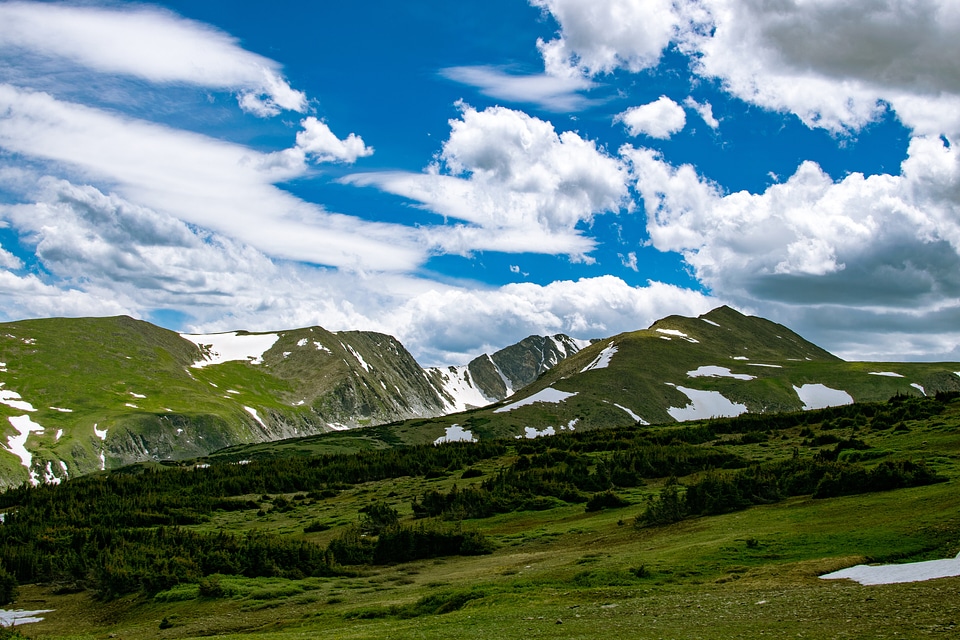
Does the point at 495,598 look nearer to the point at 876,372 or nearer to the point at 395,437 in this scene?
the point at 395,437

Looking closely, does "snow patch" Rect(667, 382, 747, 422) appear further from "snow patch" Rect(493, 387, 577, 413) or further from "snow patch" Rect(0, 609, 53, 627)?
"snow patch" Rect(0, 609, 53, 627)

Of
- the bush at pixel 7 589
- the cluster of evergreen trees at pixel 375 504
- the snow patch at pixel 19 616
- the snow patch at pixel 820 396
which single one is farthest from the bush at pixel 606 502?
the snow patch at pixel 820 396

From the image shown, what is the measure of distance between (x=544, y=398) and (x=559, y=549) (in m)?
143

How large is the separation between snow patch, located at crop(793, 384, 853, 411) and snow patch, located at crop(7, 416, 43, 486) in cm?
18352

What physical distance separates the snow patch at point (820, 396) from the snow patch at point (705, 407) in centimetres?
1818

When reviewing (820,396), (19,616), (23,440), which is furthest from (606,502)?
(23,440)

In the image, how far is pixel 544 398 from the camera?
173 metres

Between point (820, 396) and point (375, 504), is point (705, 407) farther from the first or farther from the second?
point (375, 504)

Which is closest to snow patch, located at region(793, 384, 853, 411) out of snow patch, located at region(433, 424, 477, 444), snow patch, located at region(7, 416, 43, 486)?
snow patch, located at region(433, 424, 477, 444)

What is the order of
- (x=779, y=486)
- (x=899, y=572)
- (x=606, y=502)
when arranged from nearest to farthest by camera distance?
(x=899, y=572)
(x=779, y=486)
(x=606, y=502)

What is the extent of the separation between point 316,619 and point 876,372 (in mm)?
211294

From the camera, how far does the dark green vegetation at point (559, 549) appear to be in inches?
645

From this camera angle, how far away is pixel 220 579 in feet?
102

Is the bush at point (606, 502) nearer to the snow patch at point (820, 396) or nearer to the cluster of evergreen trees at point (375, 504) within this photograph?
the cluster of evergreen trees at point (375, 504)
